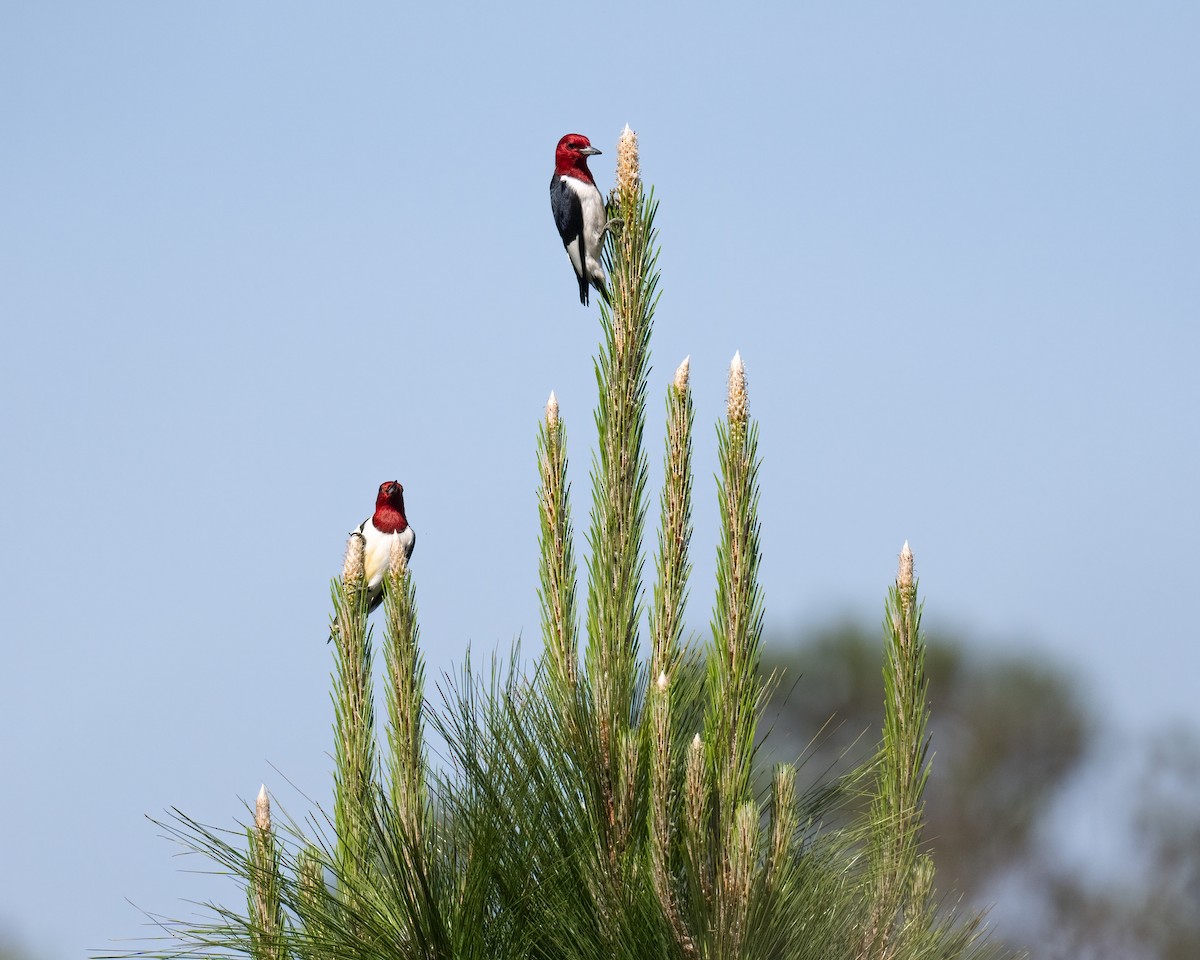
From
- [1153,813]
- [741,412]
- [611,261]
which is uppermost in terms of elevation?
[611,261]

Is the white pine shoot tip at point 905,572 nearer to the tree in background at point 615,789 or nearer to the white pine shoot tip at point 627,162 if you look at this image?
the tree in background at point 615,789

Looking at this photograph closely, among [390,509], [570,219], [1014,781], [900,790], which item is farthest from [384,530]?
[1014,781]

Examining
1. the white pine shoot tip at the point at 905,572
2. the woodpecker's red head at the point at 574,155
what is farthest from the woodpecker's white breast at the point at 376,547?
the white pine shoot tip at the point at 905,572

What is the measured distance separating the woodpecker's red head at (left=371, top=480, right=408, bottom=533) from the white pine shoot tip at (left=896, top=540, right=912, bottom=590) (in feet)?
9.86

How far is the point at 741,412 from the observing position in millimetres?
4141

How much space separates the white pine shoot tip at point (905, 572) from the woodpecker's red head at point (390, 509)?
301 centimetres

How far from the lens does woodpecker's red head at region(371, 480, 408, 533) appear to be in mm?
6859

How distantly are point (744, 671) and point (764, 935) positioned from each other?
0.70 meters

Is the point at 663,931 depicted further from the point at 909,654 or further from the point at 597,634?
the point at 909,654

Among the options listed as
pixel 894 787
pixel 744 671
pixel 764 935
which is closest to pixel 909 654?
pixel 894 787

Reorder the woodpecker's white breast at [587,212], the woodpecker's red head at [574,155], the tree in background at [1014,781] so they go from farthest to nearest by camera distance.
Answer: the tree in background at [1014,781] → the woodpecker's red head at [574,155] → the woodpecker's white breast at [587,212]

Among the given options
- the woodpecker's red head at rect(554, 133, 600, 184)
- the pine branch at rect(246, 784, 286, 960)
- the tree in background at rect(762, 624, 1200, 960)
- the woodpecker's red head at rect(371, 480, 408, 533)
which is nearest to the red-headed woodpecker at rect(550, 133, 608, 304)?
the woodpecker's red head at rect(554, 133, 600, 184)

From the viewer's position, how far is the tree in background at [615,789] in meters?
3.96

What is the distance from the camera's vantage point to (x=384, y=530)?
6859mm
